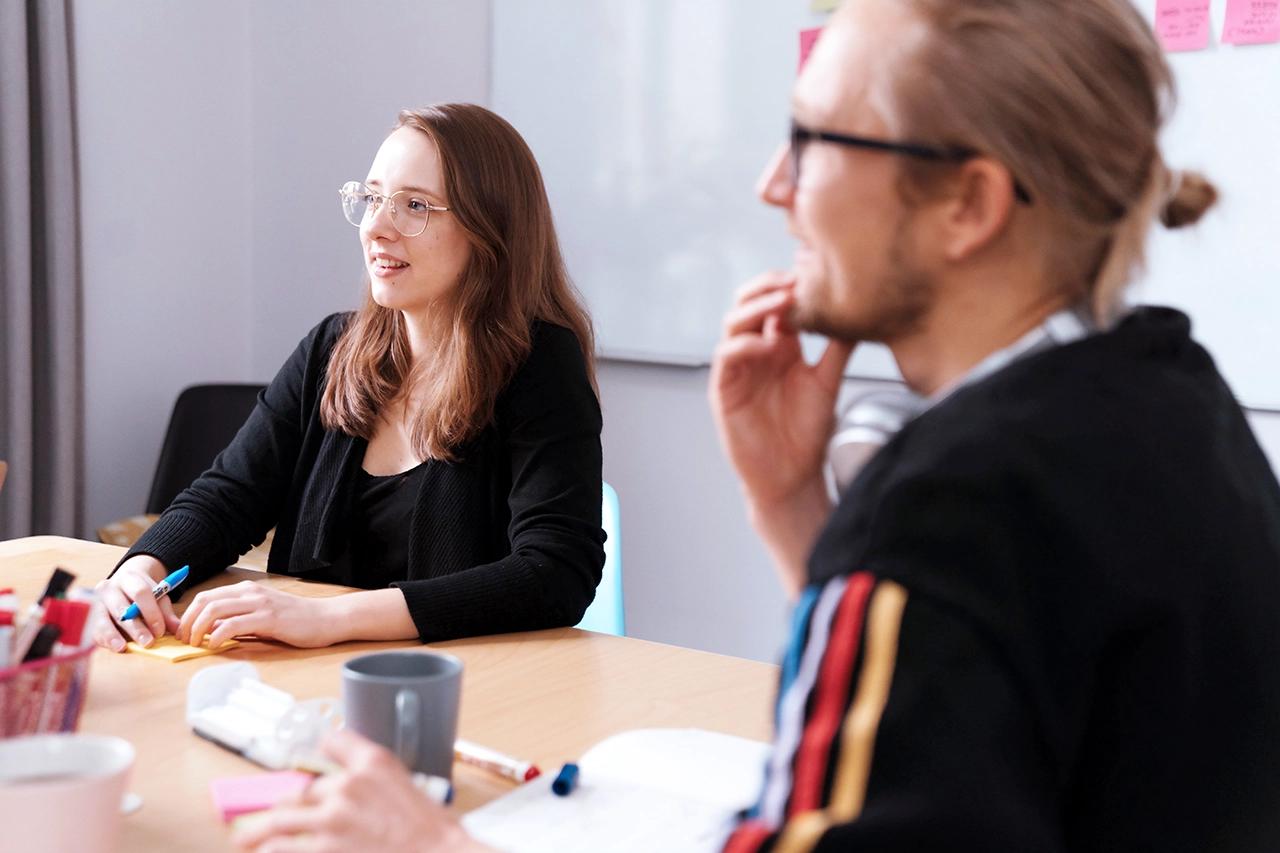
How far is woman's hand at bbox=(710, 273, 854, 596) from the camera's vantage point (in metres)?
1.02

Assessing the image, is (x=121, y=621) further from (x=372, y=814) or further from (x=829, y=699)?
(x=829, y=699)

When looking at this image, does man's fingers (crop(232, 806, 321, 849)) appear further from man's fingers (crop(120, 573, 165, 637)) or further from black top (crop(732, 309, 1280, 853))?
man's fingers (crop(120, 573, 165, 637))

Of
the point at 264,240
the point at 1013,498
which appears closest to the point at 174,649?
the point at 1013,498

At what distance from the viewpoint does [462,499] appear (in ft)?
5.47

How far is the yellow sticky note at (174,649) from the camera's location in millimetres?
1253

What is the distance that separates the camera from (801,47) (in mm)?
2633

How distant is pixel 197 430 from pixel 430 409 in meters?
1.64

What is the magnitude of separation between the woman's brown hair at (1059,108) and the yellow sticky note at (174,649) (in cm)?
87

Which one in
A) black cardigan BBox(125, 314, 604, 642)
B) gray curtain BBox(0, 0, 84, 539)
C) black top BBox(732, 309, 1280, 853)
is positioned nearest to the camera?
black top BBox(732, 309, 1280, 853)

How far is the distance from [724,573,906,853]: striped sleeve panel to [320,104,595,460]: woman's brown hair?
1.09m

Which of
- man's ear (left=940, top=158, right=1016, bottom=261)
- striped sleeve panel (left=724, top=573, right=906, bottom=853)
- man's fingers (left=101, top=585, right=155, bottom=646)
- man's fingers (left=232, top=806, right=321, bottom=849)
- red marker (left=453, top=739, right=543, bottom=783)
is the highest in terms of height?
man's ear (left=940, top=158, right=1016, bottom=261)

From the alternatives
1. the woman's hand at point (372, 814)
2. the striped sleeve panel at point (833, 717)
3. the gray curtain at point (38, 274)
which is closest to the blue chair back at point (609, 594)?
the woman's hand at point (372, 814)

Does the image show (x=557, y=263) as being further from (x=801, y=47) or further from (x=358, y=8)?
(x=358, y=8)

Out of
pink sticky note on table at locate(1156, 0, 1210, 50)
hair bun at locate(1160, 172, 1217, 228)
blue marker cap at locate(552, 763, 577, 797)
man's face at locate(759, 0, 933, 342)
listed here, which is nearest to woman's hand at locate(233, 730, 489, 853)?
blue marker cap at locate(552, 763, 577, 797)
